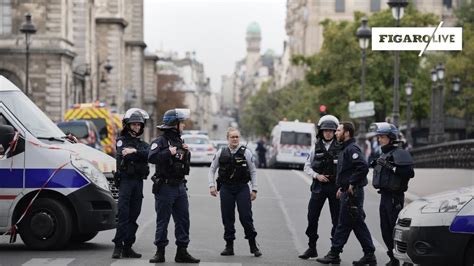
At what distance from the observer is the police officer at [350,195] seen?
13547 mm

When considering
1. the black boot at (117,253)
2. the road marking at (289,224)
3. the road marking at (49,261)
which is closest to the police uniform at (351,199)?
the road marking at (289,224)

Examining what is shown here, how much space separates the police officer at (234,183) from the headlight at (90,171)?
1482mm

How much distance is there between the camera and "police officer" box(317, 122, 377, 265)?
13.5 metres

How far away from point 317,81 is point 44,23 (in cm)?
2090

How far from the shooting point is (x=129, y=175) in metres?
13.9

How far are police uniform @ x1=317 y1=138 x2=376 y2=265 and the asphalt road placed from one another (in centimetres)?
59

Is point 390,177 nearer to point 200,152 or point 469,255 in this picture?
point 469,255

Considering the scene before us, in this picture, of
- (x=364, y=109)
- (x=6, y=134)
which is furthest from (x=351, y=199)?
(x=364, y=109)

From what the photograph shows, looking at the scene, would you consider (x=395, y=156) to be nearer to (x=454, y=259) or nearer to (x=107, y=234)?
(x=454, y=259)

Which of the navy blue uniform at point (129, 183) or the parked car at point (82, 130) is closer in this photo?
Result: the navy blue uniform at point (129, 183)

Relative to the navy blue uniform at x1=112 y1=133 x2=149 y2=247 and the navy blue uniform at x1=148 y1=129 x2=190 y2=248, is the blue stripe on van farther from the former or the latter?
the navy blue uniform at x1=148 y1=129 x2=190 y2=248

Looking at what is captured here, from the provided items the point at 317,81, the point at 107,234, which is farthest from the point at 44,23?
the point at 107,234

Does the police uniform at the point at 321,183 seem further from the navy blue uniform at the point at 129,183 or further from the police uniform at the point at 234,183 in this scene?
the navy blue uniform at the point at 129,183

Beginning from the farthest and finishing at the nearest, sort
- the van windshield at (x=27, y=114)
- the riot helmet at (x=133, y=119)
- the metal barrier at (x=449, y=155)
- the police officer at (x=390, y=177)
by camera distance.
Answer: the metal barrier at (x=449, y=155)
the van windshield at (x=27, y=114)
the riot helmet at (x=133, y=119)
the police officer at (x=390, y=177)
